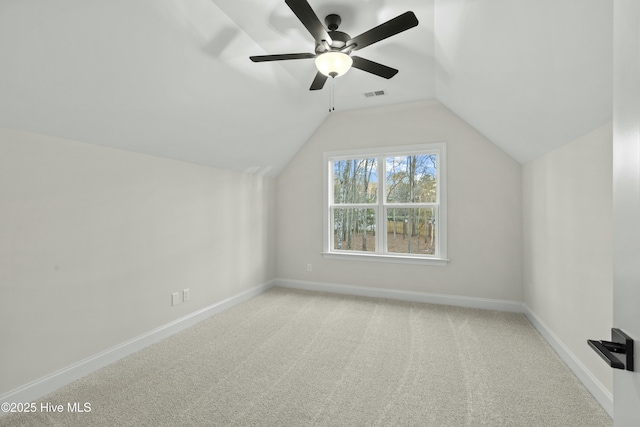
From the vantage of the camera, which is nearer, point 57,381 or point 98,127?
point 57,381

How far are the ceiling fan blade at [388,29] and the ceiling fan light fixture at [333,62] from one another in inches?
3.6

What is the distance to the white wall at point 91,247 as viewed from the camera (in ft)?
6.51

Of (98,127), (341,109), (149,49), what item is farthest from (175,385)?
(341,109)

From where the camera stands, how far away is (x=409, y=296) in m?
4.16

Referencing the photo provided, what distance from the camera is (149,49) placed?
202 centimetres

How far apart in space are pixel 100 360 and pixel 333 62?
2.94 metres

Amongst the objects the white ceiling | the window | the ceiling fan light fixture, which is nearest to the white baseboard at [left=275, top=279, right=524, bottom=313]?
the window

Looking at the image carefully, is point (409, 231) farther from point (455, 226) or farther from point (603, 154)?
point (603, 154)

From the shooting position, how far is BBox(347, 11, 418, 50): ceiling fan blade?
1785mm

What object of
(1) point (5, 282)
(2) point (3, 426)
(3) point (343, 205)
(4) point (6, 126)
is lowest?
(2) point (3, 426)

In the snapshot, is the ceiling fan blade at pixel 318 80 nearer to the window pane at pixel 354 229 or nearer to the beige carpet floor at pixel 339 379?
the window pane at pixel 354 229

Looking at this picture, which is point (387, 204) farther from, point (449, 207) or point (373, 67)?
point (373, 67)

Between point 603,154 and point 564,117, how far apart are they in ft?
1.33

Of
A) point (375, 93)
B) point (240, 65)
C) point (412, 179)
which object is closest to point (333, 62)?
point (240, 65)
